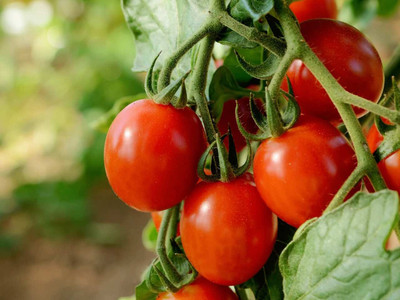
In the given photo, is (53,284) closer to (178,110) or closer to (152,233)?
(152,233)

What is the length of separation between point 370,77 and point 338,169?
10cm

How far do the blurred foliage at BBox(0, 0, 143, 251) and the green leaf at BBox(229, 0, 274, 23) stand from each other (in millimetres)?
2046

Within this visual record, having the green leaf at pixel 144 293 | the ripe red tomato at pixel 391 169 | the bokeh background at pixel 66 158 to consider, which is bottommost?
the bokeh background at pixel 66 158

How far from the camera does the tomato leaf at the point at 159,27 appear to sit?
53 centimetres

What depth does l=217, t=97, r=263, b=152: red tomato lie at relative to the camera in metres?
0.51

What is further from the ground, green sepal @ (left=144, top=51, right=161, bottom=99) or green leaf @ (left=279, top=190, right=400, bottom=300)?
green sepal @ (left=144, top=51, right=161, bottom=99)

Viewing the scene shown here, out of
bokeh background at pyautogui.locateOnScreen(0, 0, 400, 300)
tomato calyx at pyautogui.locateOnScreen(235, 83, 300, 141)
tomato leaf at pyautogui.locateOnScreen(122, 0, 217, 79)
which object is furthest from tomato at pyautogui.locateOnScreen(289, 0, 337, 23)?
bokeh background at pyautogui.locateOnScreen(0, 0, 400, 300)

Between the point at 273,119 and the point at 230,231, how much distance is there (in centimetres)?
9

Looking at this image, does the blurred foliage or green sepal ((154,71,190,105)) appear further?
the blurred foliage

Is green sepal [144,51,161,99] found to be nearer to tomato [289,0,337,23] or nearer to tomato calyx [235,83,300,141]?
tomato calyx [235,83,300,141]

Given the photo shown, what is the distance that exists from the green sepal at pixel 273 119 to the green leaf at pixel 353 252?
81 millimetres

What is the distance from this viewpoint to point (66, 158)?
9.36 ft

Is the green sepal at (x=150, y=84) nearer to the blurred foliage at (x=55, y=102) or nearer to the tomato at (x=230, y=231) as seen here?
the tomato at (x=230, y=231)

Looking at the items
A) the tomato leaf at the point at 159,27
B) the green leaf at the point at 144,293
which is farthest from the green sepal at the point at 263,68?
the green leaf at the point at 144,293
